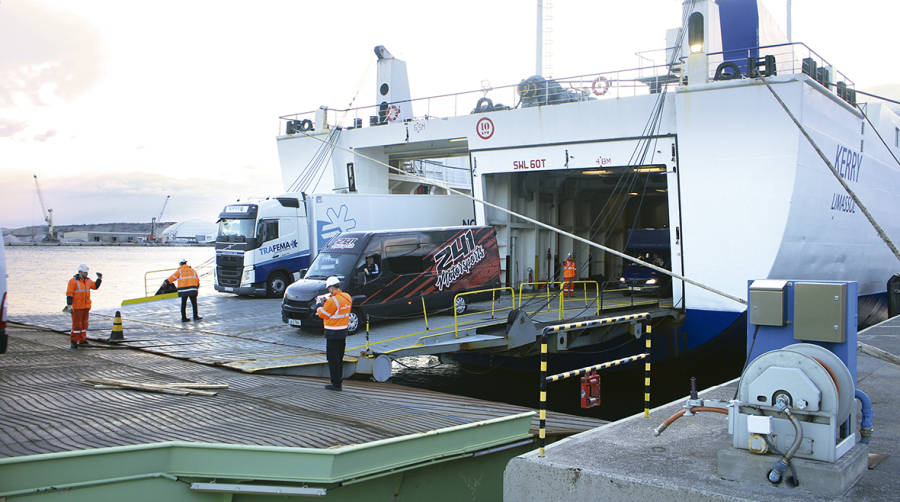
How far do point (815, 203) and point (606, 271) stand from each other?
485 inches

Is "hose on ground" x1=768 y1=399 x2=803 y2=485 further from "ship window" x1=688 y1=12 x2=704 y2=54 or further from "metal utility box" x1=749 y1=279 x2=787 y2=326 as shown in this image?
"ship window" x1=688 y1=12 x2=704 y2=54

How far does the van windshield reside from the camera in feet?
45.0

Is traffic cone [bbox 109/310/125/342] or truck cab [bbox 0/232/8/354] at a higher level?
truck cab [bbox 0/232/8/354]

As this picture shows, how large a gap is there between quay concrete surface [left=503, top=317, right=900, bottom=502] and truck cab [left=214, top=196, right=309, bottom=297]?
16067mm

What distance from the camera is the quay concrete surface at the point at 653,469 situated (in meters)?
4.86

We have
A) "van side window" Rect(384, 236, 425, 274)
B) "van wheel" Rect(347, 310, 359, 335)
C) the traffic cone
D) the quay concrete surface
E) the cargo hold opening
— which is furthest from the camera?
the cargo hold opening

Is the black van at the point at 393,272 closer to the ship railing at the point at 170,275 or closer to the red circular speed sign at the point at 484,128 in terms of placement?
the red circular speed sign at the point at 484,128

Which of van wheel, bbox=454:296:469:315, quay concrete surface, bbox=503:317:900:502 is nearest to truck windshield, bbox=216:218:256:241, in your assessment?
van wheel, bbox=454:296:469:315

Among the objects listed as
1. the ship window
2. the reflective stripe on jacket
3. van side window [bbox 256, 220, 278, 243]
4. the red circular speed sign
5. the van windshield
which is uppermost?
the ship window

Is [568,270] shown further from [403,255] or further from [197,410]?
[197,410]

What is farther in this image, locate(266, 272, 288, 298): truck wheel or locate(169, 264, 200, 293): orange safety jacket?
locate(266, 272, 288, 298): truck wheel

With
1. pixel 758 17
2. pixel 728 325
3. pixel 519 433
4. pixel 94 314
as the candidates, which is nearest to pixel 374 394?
pixel 519 433

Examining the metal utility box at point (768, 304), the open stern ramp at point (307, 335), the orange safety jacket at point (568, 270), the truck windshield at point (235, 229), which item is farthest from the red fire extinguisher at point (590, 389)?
the truck windshield at point (235, 229)

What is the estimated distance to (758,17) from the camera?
733 inches
